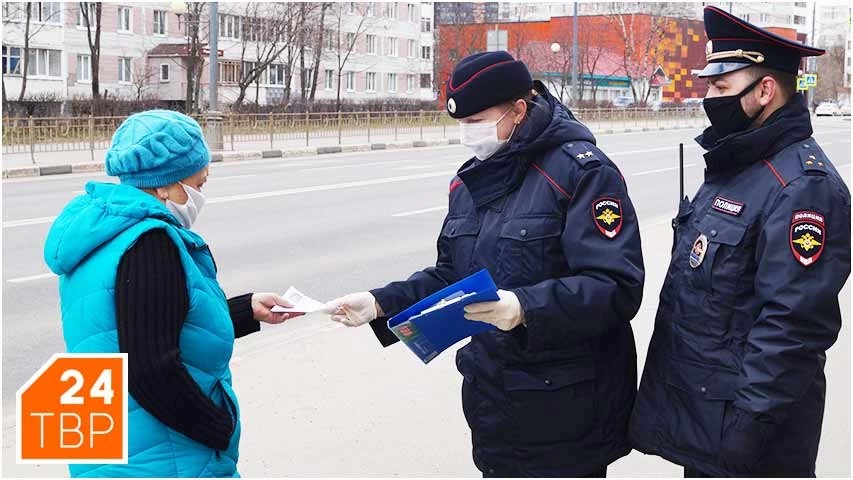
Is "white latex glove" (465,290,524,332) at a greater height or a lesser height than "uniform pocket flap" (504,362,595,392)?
greater

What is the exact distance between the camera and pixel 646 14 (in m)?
72.1

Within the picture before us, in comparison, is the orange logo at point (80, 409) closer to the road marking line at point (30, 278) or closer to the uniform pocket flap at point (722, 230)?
the uniform pocket flap at point (722, 230)

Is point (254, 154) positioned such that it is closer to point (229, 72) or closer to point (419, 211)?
point (419, 211)

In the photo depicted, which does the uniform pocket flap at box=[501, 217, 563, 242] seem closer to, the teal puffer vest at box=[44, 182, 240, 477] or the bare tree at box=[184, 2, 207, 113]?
the teal puffer vest at box=[44, 182, 240, 477]

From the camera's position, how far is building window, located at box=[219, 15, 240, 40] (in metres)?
55.6

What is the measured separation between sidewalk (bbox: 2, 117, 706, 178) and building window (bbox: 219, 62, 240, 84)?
22307 millimetres

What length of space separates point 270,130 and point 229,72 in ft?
94.9

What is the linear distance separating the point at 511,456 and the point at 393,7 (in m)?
67.6

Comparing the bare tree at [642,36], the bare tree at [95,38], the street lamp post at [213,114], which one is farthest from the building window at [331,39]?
the street lamp post at [213,114]

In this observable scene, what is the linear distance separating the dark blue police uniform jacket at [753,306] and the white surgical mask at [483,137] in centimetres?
58

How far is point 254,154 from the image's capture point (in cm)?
2602

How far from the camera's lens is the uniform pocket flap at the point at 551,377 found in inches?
113

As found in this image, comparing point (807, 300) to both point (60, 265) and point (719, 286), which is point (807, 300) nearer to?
point (719, 286)

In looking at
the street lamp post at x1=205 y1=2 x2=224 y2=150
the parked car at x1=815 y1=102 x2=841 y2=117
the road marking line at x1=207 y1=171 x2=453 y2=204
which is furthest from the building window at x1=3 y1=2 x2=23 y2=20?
the parked car at x1=815 y1=102 x2=841 y2=117
